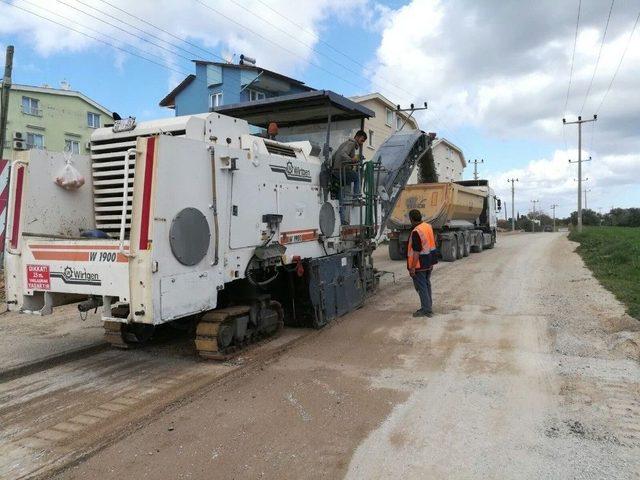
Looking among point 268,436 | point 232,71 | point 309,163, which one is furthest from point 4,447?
point 232,71

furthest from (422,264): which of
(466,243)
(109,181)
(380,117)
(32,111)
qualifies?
(32,111)

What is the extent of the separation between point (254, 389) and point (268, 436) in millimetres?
996

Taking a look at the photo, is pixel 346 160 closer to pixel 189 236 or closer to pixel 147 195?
pixel 189 236

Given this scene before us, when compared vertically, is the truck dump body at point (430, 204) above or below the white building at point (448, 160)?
below

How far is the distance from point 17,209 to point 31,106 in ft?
124

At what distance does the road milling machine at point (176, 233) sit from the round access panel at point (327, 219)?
0.48ft

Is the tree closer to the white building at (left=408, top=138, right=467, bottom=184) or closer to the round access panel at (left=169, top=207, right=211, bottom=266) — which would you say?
the white building at (left=408, top=138, right=467, bottom=184)

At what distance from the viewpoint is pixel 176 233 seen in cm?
469

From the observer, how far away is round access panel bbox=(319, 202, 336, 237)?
7.30m

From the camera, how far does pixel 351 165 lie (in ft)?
24.5

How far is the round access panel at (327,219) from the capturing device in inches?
287

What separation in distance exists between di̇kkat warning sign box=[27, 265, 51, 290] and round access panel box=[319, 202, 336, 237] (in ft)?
11.5

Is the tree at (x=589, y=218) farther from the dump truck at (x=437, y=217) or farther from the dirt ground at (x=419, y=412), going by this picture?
the dirt ground at (x=419, y=412)

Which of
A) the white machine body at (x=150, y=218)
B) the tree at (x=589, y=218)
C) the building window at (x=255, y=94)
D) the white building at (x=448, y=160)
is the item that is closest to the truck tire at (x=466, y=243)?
the white machine body at (x=150, y=218)
